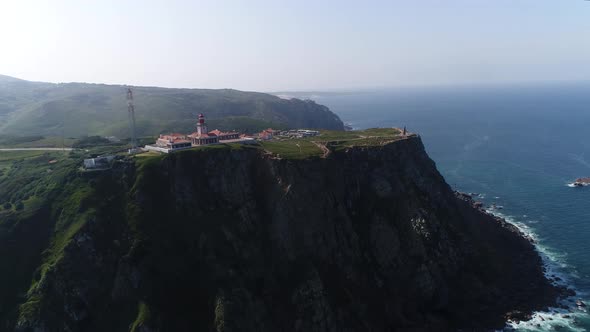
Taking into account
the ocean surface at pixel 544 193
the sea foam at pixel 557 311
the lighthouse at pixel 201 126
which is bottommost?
the sea foam at pixel 557 311

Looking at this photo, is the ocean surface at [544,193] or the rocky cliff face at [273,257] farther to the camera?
the ocean surface at [544,193]

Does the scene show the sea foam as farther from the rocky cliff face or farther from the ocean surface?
the rocky cliff face

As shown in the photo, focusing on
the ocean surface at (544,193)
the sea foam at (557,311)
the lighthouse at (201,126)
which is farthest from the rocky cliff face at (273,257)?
the lighthouse at (201,126)

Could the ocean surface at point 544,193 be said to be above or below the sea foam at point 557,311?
above

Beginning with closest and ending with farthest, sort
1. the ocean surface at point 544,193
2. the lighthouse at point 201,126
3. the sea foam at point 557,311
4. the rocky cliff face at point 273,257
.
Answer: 1. the rocky cliff face at point 273,257
2. the sea foam at point 557,311
3. the ocean surface at point 544,193
4. the lighthouse at point 201,126

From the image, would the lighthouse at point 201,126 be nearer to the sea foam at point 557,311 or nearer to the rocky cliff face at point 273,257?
the rocky cliff face at point 273,257

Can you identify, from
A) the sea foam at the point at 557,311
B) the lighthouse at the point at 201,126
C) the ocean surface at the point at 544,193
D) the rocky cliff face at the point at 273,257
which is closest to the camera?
the rocky cliff face at the point at 273,257

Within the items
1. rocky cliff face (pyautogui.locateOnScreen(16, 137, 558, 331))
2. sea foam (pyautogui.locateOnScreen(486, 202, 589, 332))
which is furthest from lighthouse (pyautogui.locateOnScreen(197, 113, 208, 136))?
sea foam (pyautogui.locateOnScreen(486, 202, 589, 332))

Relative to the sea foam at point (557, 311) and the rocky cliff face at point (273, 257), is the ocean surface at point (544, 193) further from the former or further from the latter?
the rocky cliff face at point (273, 257)

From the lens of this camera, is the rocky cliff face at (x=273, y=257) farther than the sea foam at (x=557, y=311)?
No
